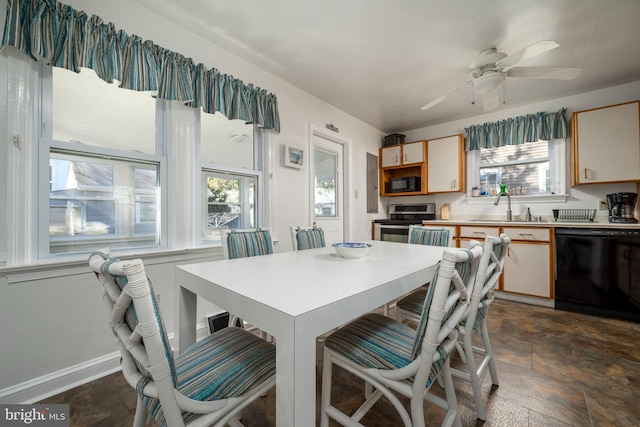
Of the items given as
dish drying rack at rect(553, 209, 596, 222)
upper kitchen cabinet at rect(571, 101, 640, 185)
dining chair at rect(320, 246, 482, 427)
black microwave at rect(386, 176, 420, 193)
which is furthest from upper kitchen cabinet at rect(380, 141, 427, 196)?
dining chair at rect(320, 246, 482, 427)

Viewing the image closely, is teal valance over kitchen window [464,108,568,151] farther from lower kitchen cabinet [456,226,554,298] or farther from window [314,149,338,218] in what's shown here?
window [314,149,338,218]

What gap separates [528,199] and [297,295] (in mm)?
3932

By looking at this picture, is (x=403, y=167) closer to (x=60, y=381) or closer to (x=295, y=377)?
(x=295, y=377)

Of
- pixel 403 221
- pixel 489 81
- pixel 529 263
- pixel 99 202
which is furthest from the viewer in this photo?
pixel 403 221

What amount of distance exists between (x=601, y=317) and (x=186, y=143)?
429cm

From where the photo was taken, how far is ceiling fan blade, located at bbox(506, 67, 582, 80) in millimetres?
1900

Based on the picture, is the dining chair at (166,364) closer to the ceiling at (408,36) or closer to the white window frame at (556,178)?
the ceiling at (408,36)

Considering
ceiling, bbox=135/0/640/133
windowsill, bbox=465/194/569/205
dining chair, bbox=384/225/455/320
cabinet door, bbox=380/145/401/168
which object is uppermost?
ceiling, bbox=135/0/640/133

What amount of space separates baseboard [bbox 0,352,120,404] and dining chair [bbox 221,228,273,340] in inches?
33.2

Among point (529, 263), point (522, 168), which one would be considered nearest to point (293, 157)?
point (529, 263)

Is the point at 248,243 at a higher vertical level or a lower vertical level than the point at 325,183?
lower

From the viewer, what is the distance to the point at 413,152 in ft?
13.6

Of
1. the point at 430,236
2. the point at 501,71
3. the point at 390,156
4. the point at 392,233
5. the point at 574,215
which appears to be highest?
the point at 501,71

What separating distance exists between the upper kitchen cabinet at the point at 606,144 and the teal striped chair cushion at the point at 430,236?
207cm
